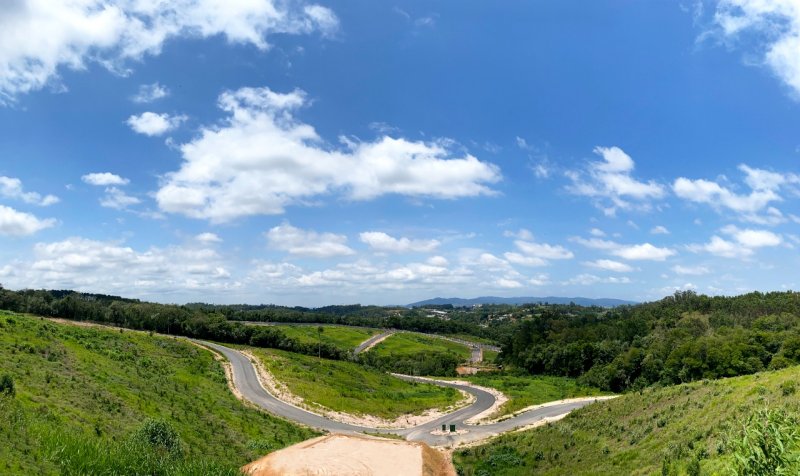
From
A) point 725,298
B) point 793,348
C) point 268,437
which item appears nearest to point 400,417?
point 268,437

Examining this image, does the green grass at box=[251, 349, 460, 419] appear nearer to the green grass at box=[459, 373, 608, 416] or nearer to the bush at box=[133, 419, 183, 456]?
the green grass at box=[459, 373, 608, 416]

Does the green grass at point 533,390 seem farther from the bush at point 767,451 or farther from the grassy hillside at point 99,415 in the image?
the bush at point 767,451

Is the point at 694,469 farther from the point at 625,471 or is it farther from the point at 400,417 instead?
the point at 400,417

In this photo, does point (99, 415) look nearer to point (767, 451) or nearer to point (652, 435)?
point (767, 451)

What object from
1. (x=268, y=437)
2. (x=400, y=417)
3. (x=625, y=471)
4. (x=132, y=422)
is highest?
(x=132, y=422)

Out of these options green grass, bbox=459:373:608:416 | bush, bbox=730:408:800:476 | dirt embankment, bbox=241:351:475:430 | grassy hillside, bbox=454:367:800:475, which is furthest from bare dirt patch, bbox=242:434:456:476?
green grass, bbox=459:373:608:416

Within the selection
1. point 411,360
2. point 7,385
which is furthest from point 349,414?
point 411,360

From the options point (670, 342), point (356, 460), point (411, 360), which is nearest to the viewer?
point (356, 460)
